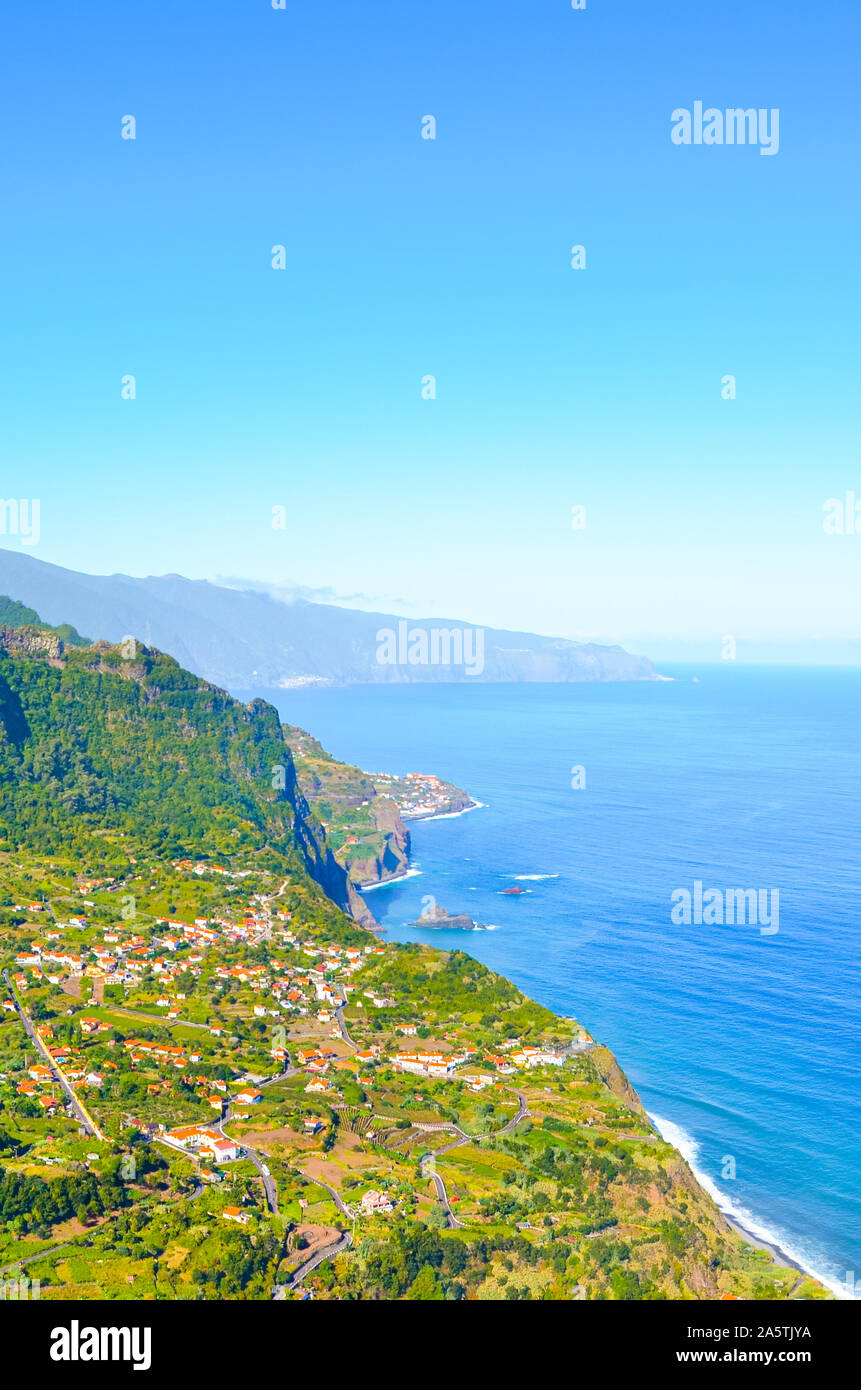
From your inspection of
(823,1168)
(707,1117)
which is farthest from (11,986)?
(823,1168)

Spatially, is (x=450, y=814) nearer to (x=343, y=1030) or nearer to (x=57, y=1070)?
(x=343, y=1030)


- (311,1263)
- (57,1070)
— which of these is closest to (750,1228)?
(311,1263)

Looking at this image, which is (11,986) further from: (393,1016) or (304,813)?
(304,813)

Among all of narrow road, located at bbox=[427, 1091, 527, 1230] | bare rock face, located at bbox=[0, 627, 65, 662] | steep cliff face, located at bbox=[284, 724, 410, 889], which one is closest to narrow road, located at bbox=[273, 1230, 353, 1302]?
narrow road, located at bbox=[427, 1091, 527, 1230]

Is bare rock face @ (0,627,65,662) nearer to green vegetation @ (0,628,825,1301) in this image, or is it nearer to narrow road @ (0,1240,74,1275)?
green vegetation @ (0,628,825,1301)

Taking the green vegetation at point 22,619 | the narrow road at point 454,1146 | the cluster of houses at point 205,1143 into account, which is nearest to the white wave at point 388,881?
the green vegetation at point 22,619

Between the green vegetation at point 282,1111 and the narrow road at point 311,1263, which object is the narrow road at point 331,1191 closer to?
the green vegetation at point 282,1111

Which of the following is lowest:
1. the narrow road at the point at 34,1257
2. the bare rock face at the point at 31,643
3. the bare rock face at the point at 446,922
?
the bare rock face at the point at 446,922
